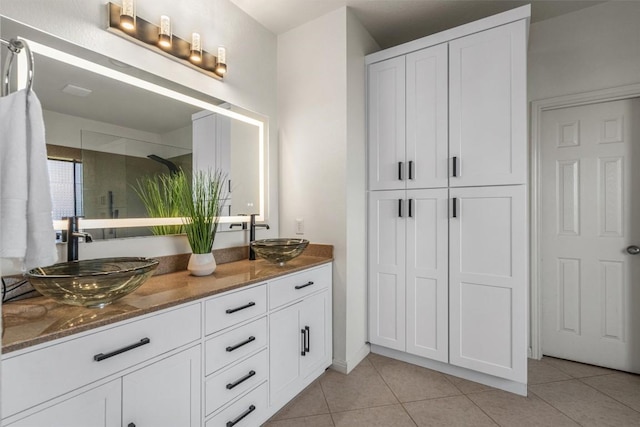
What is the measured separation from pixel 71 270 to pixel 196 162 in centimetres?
92

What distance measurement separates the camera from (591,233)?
242 centimetres

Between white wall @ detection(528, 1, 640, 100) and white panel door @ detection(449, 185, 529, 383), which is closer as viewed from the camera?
white panel door @ detection(449, 185, 529, 383)

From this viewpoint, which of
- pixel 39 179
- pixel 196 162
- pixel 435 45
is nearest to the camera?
pixel 39 179

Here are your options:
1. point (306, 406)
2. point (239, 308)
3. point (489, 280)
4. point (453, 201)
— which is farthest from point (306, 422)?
point (453, 201)

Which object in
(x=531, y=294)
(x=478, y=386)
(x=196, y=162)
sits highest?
(x=196, y=162)

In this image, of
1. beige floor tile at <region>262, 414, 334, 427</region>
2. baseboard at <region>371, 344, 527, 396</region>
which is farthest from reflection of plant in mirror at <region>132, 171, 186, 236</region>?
baseboard at <region>371, 344, 527, 396</region>

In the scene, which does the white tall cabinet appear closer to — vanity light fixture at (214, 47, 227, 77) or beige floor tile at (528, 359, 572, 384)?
beige floor tile at (528, 359, 572, 384)

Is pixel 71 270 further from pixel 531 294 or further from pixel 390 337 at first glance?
pixel 531 294

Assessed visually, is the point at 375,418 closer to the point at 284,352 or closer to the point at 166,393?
the point at 284,352

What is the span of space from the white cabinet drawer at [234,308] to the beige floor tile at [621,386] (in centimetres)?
230

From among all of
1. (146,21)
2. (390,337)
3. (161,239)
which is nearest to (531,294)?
(390,337)

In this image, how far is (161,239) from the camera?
1844mm

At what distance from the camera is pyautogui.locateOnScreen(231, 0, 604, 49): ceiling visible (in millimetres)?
2299

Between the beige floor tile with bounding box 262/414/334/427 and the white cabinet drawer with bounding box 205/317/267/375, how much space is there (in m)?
0.47
